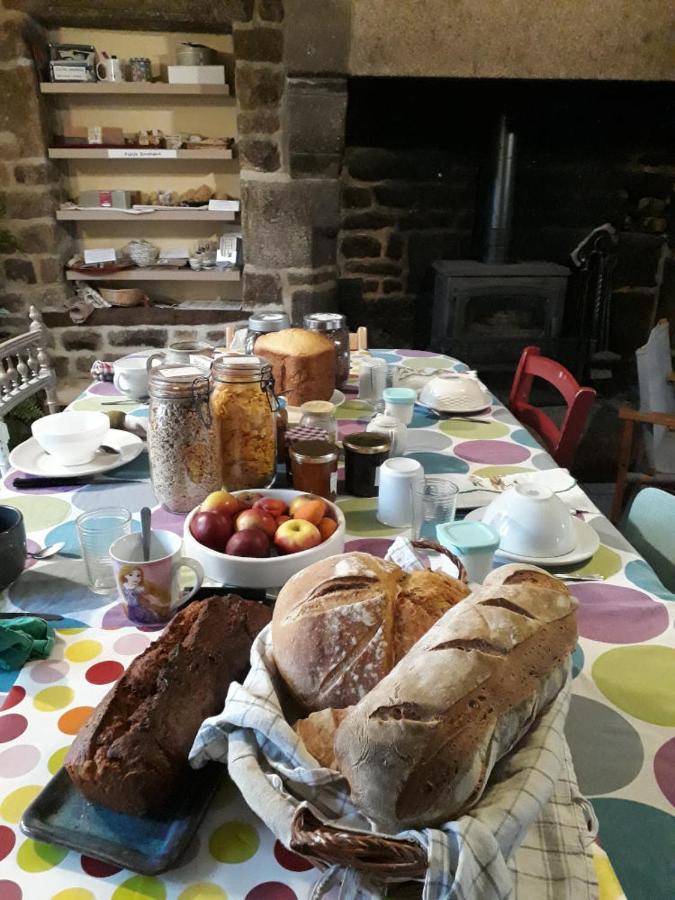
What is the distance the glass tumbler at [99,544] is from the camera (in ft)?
3.20

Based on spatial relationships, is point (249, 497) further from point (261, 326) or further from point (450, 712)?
point (261, 326)

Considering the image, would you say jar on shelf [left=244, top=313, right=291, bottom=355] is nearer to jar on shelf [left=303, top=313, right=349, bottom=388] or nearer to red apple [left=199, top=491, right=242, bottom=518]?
jar on shelf [left=303, top=313, right=349, bottom=388]

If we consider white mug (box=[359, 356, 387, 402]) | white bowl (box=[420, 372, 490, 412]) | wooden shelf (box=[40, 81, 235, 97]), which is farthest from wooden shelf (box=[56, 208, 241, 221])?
white bowl (box=[420, 372, 490, 412])

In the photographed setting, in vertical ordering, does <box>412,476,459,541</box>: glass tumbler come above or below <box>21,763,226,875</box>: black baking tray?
above

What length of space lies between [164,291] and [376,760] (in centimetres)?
347

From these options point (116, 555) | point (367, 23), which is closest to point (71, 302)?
point (367, 23)

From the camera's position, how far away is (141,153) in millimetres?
3283

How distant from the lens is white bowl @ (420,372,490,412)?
171 centimetres

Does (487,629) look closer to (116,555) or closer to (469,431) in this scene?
(116,555)

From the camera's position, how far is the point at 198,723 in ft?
2.19

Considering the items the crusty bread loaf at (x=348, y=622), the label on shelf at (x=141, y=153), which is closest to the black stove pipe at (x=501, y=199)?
the label on shelf at (x=141, y=153)

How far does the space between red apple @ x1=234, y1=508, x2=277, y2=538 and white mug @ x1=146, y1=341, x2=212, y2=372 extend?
70 cm

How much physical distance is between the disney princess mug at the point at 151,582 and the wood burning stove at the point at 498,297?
8.58 feet

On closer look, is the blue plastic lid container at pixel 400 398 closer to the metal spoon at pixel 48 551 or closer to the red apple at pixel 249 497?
the red apple at pixel 249 497
